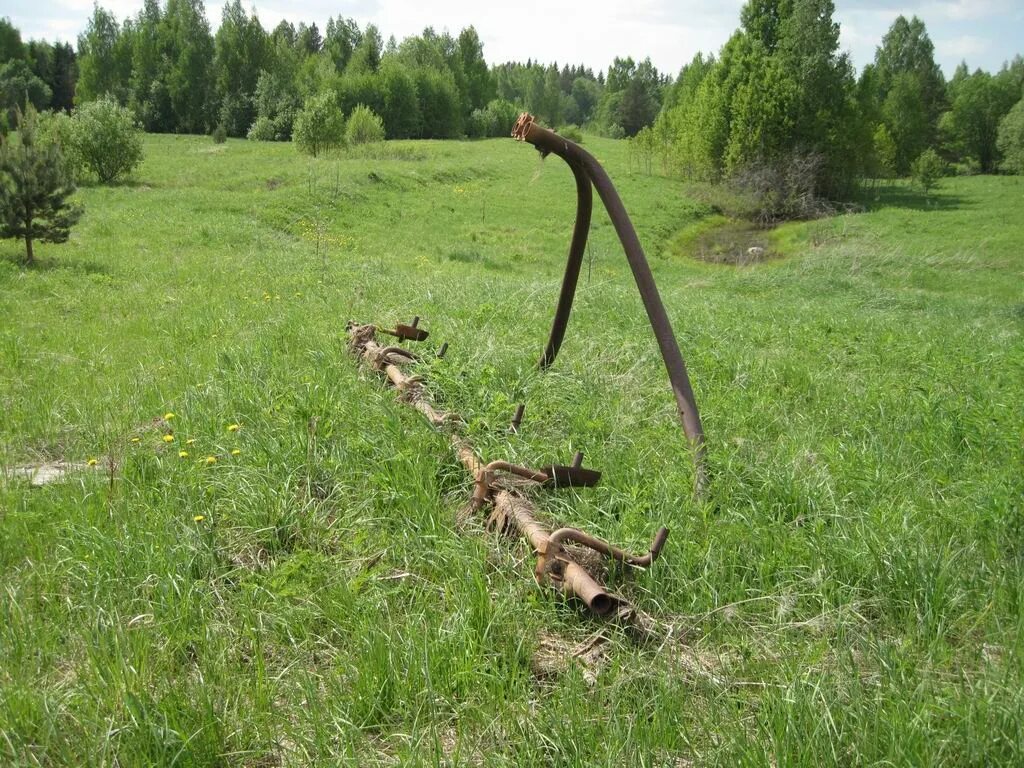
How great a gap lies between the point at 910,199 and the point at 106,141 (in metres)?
43.5

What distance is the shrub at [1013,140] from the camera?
6228 cm

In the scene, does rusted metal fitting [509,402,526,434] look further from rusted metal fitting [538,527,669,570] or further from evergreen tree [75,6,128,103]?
evergreen tree [75,6,128,103]

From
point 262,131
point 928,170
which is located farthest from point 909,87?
point 262,131

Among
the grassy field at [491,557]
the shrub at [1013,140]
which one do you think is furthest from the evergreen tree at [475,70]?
the grassy field at [491,557]

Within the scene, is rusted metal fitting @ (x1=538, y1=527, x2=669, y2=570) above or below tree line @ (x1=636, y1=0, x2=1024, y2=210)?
below

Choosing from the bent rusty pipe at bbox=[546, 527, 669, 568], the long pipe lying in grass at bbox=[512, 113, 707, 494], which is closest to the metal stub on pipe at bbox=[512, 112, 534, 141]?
the long pipe lying in grass at bbox=[512, 113, 707, 494]

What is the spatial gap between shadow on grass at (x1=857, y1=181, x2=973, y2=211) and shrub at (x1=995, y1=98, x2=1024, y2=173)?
471 inches

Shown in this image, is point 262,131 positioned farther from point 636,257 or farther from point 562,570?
point 562,570

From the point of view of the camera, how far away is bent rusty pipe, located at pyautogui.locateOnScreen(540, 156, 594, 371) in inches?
211

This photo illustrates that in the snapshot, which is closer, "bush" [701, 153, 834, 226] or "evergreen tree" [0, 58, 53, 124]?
"bush" [701, 153, 834, 226]

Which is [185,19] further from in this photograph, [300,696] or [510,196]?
[300,696]

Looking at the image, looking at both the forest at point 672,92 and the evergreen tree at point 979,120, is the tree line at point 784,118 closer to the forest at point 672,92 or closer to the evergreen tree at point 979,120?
the forest at point 672,92

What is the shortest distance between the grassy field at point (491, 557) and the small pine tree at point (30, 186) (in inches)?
236

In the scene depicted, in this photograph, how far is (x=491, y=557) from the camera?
351 centimetres
